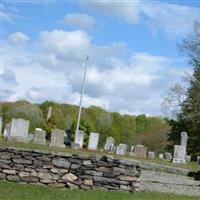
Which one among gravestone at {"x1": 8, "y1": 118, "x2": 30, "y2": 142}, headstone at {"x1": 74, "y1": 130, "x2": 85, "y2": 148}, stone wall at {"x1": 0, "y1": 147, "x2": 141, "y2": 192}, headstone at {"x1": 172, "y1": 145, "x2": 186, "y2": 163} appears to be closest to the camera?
stone wall at {"x1": 0, "y1": 147, "x2": 141, "y2": 192}

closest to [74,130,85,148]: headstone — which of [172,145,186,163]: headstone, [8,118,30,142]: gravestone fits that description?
[8,118,30,142]: gravestone

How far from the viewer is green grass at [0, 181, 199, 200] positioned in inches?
509

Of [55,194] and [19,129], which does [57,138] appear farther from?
[55,194]

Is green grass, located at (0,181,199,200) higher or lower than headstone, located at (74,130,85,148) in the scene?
lower

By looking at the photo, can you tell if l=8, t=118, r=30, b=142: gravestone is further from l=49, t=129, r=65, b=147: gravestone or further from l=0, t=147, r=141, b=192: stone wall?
l=0, t=147, r=141, b=192: stone wall

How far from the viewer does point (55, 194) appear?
1370 centimetres

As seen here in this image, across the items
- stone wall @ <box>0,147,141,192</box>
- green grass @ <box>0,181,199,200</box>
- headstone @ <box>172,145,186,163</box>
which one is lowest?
green grass @ <box>0,181,199,200</box>

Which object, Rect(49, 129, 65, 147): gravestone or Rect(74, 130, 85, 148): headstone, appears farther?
Rect(74, 130, 85, 148): headstone

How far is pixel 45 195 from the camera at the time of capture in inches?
528

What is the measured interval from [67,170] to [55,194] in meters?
1.49

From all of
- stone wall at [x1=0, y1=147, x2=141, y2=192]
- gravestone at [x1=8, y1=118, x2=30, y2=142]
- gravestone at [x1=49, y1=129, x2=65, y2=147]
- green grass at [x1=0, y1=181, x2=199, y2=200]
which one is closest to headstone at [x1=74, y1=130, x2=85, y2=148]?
gravestone at [x1=49, y1=129, x2=65, y2=147]

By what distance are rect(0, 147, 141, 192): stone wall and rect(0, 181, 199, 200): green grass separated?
0.37 m

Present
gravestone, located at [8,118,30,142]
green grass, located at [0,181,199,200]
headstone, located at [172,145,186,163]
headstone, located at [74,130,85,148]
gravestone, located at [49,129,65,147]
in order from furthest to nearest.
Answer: headstone, located at [74,130,85,148] < headstone, located at [172,145,186,163] < gravestone, located at [49,129,65,147] < gravestone, located at [8,118,30,142] < green grass, located at [0,181,199,200]

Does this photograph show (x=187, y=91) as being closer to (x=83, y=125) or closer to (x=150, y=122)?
(x=83, y=125)
